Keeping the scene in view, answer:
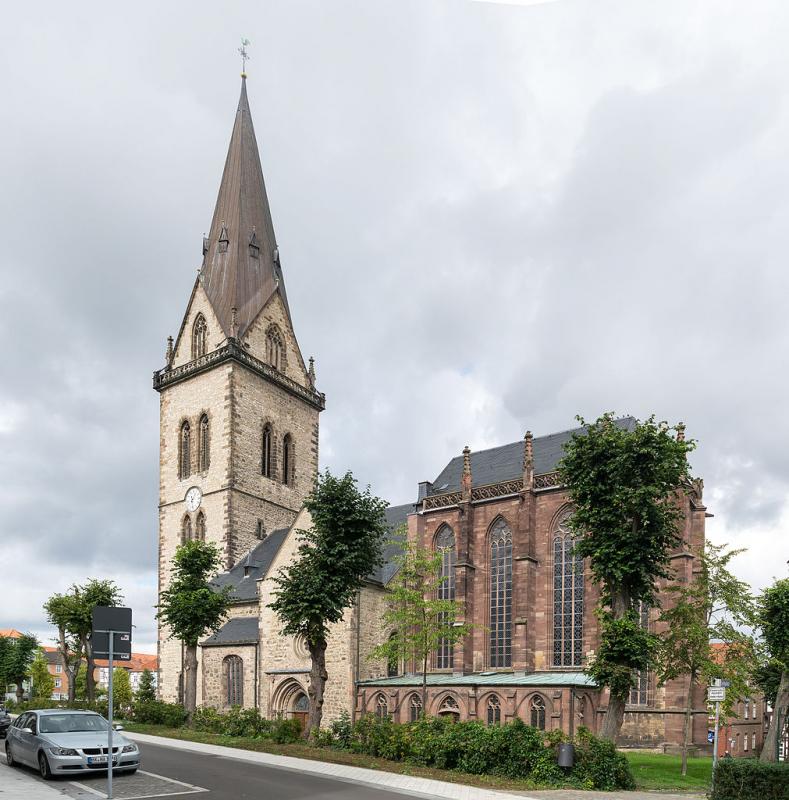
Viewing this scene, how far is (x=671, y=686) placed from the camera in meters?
31.9

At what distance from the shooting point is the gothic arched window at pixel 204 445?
170ft

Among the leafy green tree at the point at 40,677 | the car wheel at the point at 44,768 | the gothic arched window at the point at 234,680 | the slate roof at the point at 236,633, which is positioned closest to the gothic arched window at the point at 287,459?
the slate roof at the point at 236,633

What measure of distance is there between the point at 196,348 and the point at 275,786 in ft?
135

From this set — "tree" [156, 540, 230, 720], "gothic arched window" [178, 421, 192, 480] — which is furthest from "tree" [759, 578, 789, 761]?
"gothic arched window" [178, 421, 192, 480]

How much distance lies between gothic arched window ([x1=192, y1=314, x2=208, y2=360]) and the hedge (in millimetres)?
44122

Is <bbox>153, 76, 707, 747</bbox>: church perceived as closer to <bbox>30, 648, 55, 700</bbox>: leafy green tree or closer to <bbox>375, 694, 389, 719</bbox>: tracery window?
<bbox>375, 694, 389, 719</bbox>: tracery window

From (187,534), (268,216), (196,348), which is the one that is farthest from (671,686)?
(268,216)

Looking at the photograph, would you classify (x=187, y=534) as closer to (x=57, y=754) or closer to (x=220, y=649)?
(x=220, y=649)

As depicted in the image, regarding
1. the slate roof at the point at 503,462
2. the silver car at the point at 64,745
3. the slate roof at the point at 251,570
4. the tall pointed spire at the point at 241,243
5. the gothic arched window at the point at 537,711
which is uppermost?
the tall pointed spire at the point at 241,243

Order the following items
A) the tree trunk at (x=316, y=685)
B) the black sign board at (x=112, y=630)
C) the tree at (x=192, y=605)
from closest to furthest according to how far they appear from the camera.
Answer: the black sign board at (x=112, y=630) → the tree trunk at (x=316, y=685) → the tree at (x=192, y=605)

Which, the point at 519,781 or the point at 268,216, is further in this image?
the point at 268,216

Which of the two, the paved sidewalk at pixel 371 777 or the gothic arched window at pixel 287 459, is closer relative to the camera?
the paved sidewalk at pixel 371 777

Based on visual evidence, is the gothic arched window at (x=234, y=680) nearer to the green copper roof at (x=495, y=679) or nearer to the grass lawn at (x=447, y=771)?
the green copper roof at (x=495, y=679)

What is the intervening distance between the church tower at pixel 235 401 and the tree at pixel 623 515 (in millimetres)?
29156
